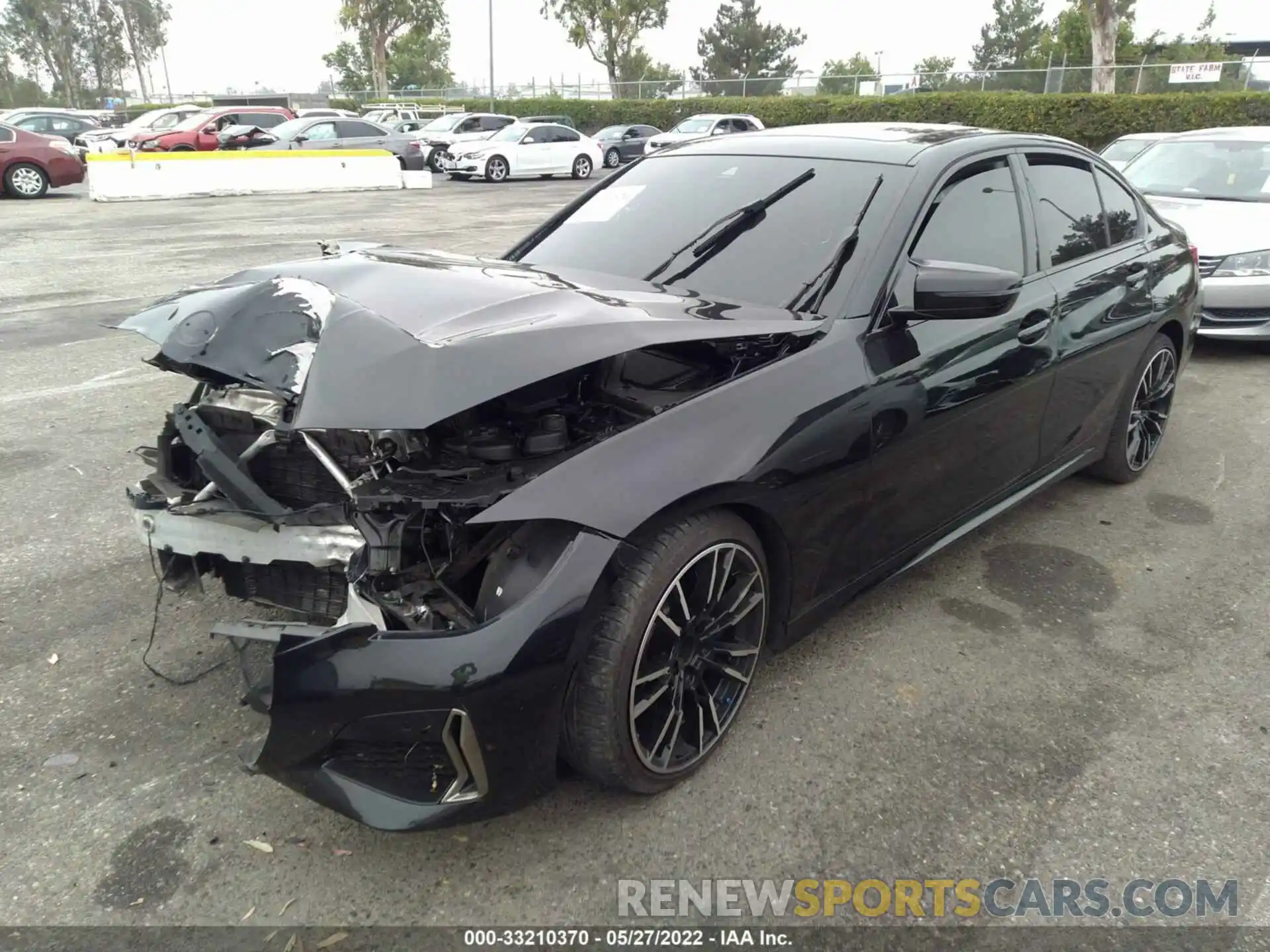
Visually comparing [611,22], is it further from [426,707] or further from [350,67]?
[426,707]

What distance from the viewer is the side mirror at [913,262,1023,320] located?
8.91 feet

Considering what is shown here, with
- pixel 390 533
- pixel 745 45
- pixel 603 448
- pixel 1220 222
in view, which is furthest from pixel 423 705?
pixel 745 45

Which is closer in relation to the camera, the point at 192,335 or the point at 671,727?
the point at 671,727

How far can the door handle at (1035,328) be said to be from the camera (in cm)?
334

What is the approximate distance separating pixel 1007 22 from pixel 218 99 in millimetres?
64330

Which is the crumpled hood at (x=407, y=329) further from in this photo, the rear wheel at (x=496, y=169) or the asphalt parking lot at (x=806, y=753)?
the rear wheel at (x=496, y=169)

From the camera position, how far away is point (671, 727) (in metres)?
2.41

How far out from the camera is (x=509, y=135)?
76.6 ft

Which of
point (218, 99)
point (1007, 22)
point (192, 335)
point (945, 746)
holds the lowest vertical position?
point (945, 746)

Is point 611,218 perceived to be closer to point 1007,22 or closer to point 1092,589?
point 1092,589

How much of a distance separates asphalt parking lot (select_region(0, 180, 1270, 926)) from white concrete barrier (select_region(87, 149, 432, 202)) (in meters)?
16.0

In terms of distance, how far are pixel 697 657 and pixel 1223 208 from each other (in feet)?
23.4

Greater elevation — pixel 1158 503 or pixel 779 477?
pixel 779 477

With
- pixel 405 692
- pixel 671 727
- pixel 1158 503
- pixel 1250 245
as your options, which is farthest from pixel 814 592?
pixel 1250 245
